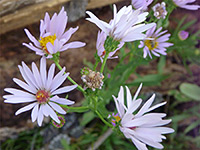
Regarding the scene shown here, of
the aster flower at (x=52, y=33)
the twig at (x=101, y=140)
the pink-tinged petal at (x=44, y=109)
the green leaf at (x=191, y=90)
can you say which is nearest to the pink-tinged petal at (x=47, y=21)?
the aster flower at (x=52, y=33)

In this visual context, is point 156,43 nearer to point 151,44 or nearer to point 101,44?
point 151,44

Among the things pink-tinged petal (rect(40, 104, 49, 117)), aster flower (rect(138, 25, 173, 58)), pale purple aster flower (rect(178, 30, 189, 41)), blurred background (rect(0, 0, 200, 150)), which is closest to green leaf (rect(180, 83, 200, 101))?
blurred background (rect(0, 0, 200, 150))

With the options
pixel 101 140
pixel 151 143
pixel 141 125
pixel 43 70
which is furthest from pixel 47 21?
pixel 101 140

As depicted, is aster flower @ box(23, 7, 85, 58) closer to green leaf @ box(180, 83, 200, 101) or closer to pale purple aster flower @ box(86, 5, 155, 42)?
pale purple aster flower @ box(86, 5, 155, 42)

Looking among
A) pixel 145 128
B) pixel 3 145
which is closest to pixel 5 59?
pixel 3 145

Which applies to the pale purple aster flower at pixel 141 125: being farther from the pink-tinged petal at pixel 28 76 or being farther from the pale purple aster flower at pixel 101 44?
the pink-tinged petal at pixel 28 76

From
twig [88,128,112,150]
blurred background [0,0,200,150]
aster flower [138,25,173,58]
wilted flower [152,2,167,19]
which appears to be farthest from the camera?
twig [88,128,112,150]

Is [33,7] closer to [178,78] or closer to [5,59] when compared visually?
[5,59]
